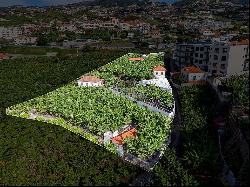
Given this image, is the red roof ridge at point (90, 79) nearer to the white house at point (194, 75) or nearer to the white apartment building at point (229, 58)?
the white house at point (194, 75)

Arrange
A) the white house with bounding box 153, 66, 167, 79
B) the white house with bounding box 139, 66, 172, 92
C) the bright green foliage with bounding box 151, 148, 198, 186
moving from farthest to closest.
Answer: the white house with bounding box 153, 66, 167, 79 → the white house with bounding box 139, 66, 172, 92 → the bright green foliage with bounding box 151, 148, 198, 186

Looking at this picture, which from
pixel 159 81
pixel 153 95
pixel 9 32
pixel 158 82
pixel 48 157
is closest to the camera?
pixel 48 157

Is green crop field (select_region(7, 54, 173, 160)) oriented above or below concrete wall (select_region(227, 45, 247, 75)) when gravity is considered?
below

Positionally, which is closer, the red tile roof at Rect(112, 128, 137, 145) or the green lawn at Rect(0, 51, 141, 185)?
the green lawn at Rect(0, 51, 141, 185)

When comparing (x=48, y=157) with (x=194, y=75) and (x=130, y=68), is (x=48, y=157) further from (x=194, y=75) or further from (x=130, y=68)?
(x=130, y=68)

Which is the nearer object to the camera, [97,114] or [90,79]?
[97,114]

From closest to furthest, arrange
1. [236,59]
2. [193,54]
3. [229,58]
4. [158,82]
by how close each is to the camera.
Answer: [236,59] → [229,58] → [158,82] → [193,54]

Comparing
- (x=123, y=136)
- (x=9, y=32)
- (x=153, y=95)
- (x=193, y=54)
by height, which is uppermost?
(x=193, y=54)

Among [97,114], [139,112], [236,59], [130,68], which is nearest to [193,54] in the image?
[236,59]

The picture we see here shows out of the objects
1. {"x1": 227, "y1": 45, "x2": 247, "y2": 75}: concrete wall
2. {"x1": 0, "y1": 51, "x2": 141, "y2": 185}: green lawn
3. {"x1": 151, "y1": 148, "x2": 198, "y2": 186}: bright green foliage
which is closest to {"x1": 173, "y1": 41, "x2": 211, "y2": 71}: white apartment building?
{"x1": 227, "y1": 45, "x2": 247, "y2": 75}: concrete wall

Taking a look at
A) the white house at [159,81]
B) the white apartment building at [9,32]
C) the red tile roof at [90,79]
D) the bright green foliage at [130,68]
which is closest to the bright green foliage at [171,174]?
the white house at [159,81]

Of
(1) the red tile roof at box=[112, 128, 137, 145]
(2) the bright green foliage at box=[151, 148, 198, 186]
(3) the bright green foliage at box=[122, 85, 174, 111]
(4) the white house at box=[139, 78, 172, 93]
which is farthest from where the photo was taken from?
(4) the white house at box=[139, 78, 172, 93]

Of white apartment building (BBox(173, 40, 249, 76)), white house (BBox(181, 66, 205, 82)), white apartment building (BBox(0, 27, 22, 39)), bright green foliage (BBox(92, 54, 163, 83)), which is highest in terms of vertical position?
white apartment building (BBox(173, 40, 249, 76))

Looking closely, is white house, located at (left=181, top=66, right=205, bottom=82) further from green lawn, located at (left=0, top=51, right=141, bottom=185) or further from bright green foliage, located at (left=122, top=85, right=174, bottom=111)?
green lawn, located at (left=0, top=51, right=141, bottom=185)
